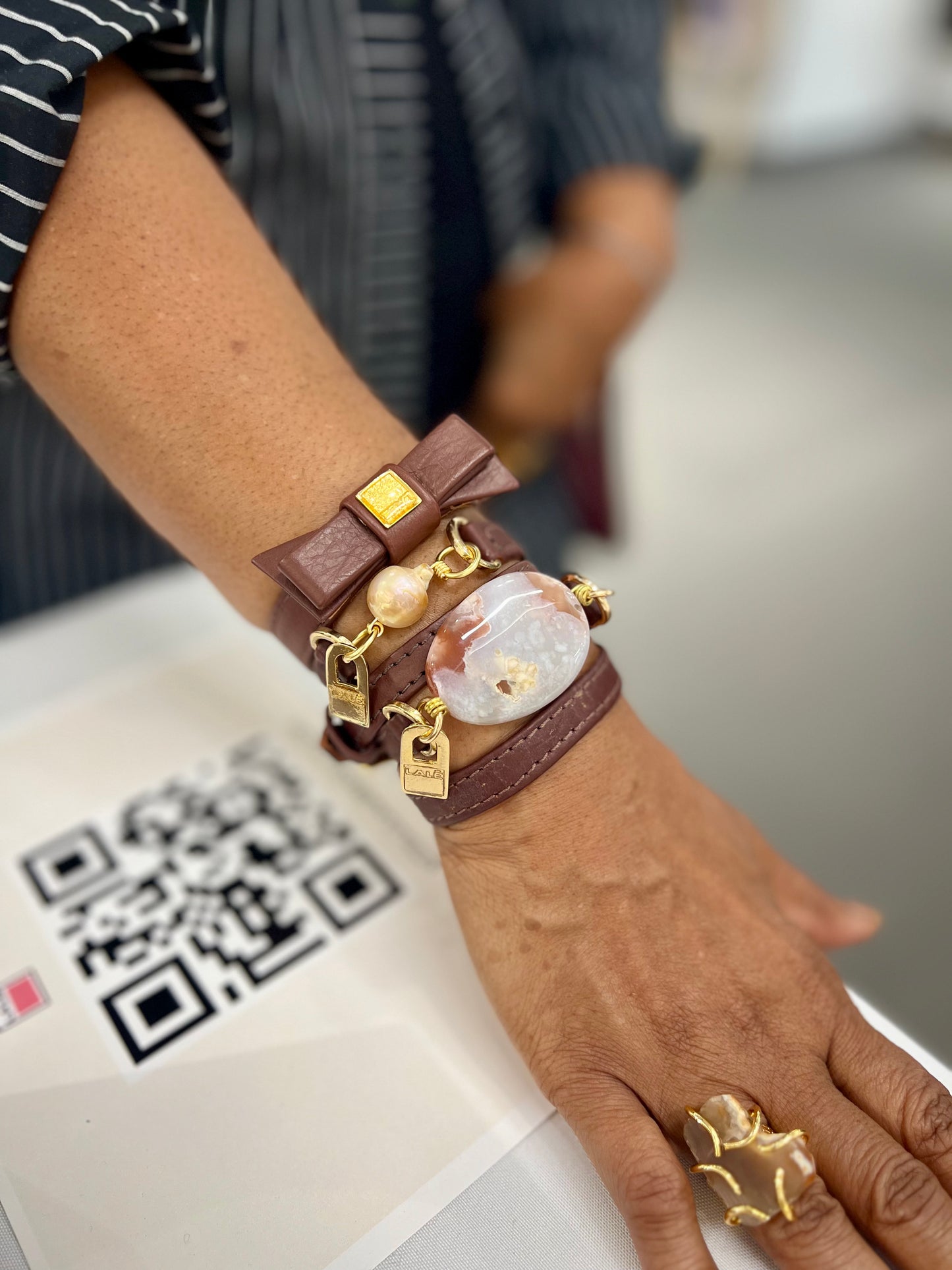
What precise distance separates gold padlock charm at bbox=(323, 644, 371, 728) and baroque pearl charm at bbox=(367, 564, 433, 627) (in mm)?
27

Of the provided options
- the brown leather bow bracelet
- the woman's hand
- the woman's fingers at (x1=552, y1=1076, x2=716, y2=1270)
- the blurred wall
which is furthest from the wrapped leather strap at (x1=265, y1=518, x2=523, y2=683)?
the blurred wall

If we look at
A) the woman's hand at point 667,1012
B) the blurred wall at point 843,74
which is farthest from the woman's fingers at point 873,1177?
the blurred wall at point 843,74

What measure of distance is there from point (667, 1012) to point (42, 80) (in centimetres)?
58

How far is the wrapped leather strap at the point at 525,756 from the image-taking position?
47 centimetres

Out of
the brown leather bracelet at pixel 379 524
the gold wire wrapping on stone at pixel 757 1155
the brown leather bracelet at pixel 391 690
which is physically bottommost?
the gold wire wrapping on stone at pixel 757 1155

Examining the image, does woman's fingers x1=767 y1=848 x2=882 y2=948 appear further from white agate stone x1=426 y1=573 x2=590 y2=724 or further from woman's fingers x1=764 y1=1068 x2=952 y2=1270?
white agate stone x1=426 y1=573 x2=590 y2=724

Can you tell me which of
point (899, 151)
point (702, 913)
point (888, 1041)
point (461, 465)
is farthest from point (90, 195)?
point (899, 151)

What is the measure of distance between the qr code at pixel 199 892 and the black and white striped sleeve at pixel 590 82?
779mm

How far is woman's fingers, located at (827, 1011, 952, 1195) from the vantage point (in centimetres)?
44

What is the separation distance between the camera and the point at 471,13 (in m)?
0.82

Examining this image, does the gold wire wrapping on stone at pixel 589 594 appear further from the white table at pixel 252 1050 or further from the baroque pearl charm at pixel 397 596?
the white table at pixel 252 1050

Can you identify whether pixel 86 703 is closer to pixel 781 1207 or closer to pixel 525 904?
pixel 525 904

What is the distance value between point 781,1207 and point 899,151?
11.4 ft

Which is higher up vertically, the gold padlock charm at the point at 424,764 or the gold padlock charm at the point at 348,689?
the gold padlock charm at the point at 348,689
